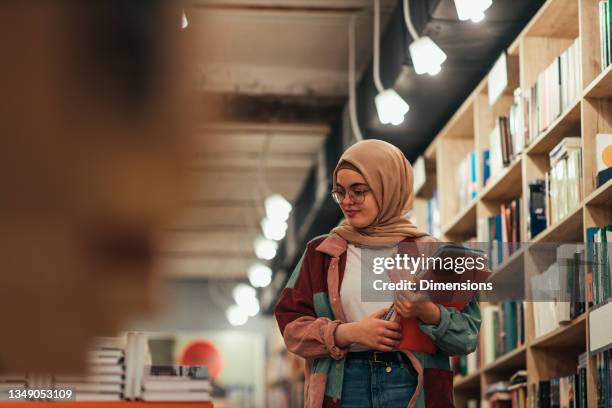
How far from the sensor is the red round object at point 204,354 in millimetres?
13875

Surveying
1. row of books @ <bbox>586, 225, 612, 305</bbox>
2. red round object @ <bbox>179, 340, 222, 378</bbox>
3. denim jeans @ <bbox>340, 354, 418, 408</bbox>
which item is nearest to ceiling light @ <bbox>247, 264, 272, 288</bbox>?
red round object @ <bbox>179, 340, 222, 378</bbox>

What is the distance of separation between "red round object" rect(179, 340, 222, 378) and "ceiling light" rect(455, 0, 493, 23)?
10.5 meters

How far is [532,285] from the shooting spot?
2230 millimetres

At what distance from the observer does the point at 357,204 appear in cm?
219

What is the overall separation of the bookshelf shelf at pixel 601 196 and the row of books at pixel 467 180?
1.65 m

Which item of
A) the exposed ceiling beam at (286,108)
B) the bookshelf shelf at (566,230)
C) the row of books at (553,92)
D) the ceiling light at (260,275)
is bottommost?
the bookshelf shelf at (566,230)

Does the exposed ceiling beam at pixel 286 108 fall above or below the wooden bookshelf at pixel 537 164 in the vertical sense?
above

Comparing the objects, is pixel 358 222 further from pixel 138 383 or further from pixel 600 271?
pixel 138 383

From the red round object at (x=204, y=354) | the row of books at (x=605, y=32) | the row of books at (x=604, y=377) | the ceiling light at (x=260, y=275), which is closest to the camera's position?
the row of books at (x=604, y=377)

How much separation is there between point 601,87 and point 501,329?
156 centimetres

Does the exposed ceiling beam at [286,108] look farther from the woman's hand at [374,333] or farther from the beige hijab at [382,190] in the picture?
the woman's hand at [374,333]

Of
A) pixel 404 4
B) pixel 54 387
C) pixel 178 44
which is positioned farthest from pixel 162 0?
pixel 404 4

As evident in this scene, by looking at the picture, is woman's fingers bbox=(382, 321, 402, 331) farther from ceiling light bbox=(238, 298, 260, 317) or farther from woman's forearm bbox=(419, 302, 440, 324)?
ceiling light bbox=(238, 298, 260, 317)

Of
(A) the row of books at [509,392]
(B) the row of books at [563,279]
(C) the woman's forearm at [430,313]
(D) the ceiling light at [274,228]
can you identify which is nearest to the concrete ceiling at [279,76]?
(D) the ceiling light at [274,228]
